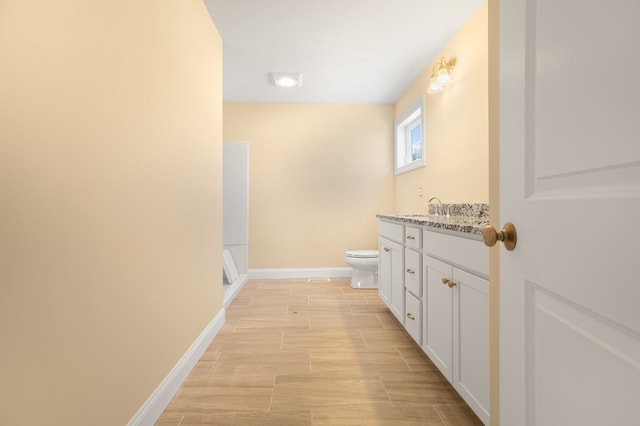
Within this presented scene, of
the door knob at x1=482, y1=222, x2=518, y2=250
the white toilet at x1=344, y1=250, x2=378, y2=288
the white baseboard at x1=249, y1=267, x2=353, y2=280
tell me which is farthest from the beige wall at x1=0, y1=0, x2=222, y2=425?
the white baseboard at x1=249, y1=267, x2=353, y2=280

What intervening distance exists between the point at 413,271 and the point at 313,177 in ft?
8.44

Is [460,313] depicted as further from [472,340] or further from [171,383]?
[171,383]

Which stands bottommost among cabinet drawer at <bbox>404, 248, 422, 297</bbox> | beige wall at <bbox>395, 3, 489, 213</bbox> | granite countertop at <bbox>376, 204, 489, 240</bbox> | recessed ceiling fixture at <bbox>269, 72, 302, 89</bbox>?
cabinet drawer at <bbox>404, 248, 422, 297</bbox>

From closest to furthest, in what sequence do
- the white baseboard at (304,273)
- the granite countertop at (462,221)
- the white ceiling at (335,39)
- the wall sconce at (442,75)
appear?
the granite countertop at (462,221)
the white ceiling at (335,39)
the wall sconce at (442,75)
the white baseboard at (304,273)

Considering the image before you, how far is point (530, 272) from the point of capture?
2.20 feet

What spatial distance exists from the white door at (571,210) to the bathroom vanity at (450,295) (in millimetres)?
573

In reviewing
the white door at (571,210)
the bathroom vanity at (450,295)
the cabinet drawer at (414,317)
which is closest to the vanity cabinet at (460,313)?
the bathroom vanity at (450,295)

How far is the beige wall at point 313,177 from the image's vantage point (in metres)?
4.38

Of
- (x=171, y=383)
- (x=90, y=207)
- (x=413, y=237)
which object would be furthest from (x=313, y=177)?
(x=90, y=207)

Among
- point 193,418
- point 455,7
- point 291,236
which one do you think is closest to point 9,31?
point 193,418

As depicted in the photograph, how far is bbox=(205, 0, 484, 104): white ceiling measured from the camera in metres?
2.32

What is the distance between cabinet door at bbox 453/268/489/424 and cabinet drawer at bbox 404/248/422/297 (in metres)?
0.47

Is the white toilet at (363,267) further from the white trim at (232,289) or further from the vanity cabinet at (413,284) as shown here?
the vanity cabinet at (413,284)

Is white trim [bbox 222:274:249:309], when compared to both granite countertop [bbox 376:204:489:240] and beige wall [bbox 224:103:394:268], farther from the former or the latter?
granite countertop [bbox 376:204:489:240]
